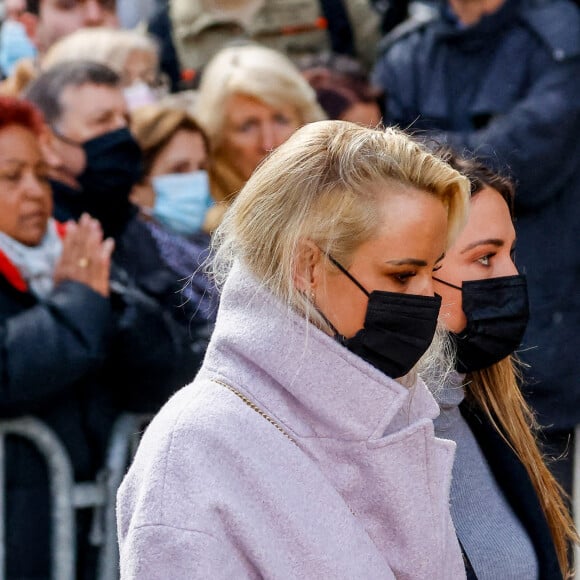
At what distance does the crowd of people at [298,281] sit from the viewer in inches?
75.5

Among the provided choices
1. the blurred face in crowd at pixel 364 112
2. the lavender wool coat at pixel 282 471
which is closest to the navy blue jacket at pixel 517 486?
the lavender wool coat at pixel 282 471

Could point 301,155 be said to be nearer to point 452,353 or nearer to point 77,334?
point 452,353

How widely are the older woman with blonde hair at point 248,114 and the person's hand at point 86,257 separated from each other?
1.04 m

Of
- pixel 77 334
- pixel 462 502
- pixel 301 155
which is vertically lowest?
pixel 77 334

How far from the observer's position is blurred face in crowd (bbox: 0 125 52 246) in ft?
11.6

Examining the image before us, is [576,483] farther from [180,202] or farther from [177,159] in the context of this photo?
[177,159]

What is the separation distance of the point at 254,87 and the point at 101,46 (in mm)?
724

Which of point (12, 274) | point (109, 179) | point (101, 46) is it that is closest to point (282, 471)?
point (12, 274)

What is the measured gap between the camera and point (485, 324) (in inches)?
101

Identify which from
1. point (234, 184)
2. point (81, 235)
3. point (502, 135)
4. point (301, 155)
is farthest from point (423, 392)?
point (234, 184)

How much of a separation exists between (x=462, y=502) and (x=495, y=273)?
0.50 m

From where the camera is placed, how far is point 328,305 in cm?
199

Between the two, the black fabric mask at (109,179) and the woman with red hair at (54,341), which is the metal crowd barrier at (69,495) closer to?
the woman with red hair at (54,341)

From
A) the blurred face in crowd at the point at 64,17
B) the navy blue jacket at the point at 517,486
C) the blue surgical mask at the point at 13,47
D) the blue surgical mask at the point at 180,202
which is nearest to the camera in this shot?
the navy blue jacket at the point at 517,486
